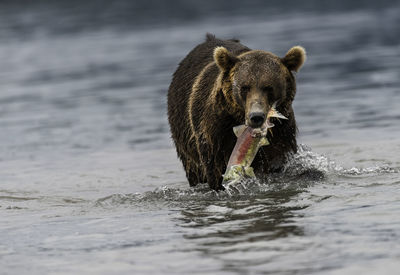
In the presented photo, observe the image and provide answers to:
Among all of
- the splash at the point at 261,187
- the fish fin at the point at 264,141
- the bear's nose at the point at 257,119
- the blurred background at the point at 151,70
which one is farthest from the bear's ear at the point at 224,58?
the blurred background at the point at 151,70

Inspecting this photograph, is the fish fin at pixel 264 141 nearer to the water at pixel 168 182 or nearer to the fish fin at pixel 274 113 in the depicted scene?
the fish fin at pixel 274 113

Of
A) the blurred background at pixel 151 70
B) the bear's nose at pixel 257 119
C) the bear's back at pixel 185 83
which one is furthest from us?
the blurred background at pixel 151 70

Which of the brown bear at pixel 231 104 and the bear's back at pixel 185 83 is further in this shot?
the bear's back at pixel 185 83

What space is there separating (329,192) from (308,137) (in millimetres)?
4527

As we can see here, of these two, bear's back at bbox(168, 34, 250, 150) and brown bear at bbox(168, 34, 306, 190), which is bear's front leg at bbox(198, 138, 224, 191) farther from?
bear's back at bbox(168, 34, 250, 150)

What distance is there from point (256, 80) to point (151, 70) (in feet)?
52.8

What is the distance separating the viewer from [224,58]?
756 cm

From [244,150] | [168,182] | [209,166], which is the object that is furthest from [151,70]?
[244,150]

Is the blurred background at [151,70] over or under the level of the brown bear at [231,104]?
under

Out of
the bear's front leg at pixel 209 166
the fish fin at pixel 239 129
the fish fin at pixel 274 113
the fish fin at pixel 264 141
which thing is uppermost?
the fish fin at pixel 274 113

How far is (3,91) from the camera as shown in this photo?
69.4 feet

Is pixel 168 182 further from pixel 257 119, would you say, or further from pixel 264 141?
pixel 257 119

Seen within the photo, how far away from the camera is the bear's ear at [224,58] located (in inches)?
297

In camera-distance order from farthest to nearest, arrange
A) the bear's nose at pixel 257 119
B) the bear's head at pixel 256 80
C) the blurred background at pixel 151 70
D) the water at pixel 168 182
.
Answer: the blurred background at pixel 151 70 → the bear's head at pixel 256 80 → the bear's nose at pixel 257 119 → the water at pixel 168 182
